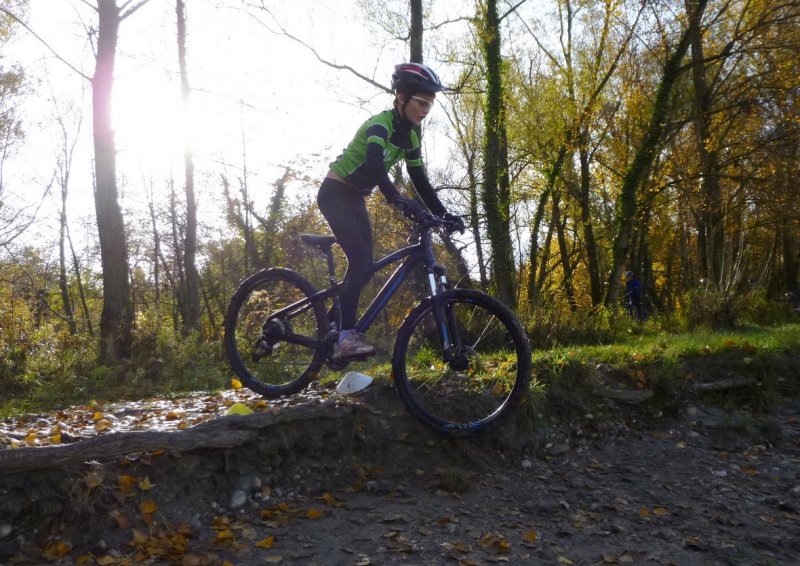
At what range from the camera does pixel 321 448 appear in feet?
13.0

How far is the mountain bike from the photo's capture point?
401 centimetres

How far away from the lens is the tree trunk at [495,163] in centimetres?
1273

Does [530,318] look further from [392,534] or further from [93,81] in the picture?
[93,81]

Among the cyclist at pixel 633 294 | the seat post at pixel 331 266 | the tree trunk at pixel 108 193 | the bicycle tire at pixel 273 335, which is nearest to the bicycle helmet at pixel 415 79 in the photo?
the seat post at pixel 331 266

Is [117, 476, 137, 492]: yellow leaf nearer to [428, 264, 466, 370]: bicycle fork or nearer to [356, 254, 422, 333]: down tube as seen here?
[356, 254, 422, 333]: down tube

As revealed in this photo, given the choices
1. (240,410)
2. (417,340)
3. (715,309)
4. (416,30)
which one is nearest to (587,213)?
(715,309)

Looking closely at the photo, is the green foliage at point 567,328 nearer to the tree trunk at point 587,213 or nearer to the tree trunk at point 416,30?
the tree trunk at point 416,30

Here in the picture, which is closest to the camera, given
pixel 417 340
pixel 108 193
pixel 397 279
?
pixel 397 279

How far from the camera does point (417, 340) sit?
4.86m

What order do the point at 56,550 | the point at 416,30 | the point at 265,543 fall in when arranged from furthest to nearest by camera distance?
1. the point at 416,30
2. the point at 265,543
3. the point at 56,550

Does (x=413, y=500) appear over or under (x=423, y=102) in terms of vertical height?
under

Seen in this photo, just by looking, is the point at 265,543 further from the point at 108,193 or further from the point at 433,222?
the point at 108,193

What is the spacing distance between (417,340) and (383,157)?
1.55 meters

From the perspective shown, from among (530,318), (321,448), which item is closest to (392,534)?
(321,448)
